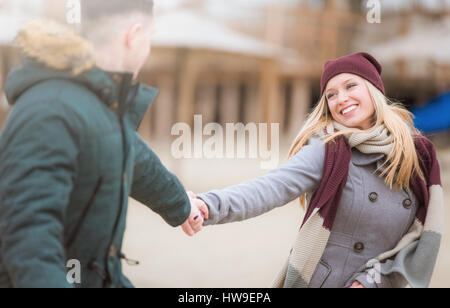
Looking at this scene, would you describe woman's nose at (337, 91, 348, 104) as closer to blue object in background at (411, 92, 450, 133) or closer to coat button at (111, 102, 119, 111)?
coat button at (111, 102, 119, 111)

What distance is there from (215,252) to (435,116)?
561 centimetres

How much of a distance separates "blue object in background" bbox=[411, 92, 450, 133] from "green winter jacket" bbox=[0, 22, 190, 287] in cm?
726

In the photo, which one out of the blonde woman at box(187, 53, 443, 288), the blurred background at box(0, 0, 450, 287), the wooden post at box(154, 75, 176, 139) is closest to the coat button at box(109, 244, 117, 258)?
the blonde woman at box(187, 53, 443, 288)

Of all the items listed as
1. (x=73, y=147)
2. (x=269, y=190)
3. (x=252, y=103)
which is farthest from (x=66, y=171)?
(x=252, y=103)

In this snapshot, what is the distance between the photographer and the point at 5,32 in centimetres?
571

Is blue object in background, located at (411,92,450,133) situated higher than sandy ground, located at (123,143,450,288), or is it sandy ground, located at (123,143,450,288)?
blue object in background, located at (411,92,450,133)

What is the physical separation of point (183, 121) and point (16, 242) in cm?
564

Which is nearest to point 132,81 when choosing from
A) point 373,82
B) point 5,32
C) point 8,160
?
point 8,160

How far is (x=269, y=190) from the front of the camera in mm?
1525

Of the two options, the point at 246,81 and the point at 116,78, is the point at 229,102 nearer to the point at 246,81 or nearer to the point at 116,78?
the point at 246,81

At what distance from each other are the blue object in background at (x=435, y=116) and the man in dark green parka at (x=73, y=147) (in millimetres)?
7234

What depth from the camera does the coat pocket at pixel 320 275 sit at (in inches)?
60.1

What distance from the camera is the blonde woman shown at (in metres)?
1.49
